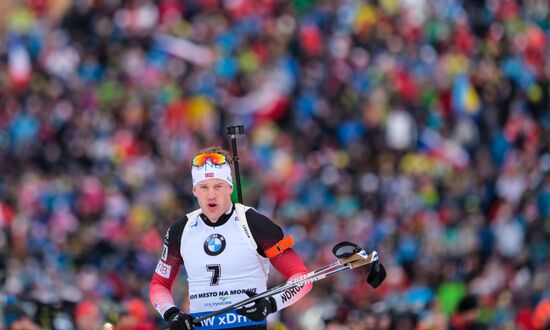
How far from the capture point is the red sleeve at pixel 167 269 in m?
10.2

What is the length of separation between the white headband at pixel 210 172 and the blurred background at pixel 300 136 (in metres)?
7.11

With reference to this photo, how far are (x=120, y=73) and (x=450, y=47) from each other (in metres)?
5.91

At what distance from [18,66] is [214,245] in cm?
1647

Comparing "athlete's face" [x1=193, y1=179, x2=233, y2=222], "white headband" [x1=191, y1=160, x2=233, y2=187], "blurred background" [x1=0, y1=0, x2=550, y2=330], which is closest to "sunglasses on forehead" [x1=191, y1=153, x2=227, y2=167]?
"white headband" [x1=191, y1=160, x2=233, y2=187]

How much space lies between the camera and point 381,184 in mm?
22172

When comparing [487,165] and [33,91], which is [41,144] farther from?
[487,165]

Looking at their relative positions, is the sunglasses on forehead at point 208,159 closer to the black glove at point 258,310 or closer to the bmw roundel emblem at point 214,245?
the bmw roundel emblem at point 214,245

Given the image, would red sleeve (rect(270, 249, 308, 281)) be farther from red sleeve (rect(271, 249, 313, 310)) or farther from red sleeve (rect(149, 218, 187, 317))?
red sleeve (rect(149, 218, 187, 317))

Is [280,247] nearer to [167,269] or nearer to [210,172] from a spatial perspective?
[210,172]

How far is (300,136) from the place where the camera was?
23.9 m

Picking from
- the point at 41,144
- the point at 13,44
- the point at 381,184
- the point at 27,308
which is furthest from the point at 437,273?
the point at 13,44

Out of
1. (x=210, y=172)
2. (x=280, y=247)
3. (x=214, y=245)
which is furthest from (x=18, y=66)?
(x=280, y=247)

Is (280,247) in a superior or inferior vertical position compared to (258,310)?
superior

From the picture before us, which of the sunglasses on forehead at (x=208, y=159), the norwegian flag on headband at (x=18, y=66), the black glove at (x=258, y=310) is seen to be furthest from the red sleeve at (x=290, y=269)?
the norwegian flag on headband at (x=18, y=66)
